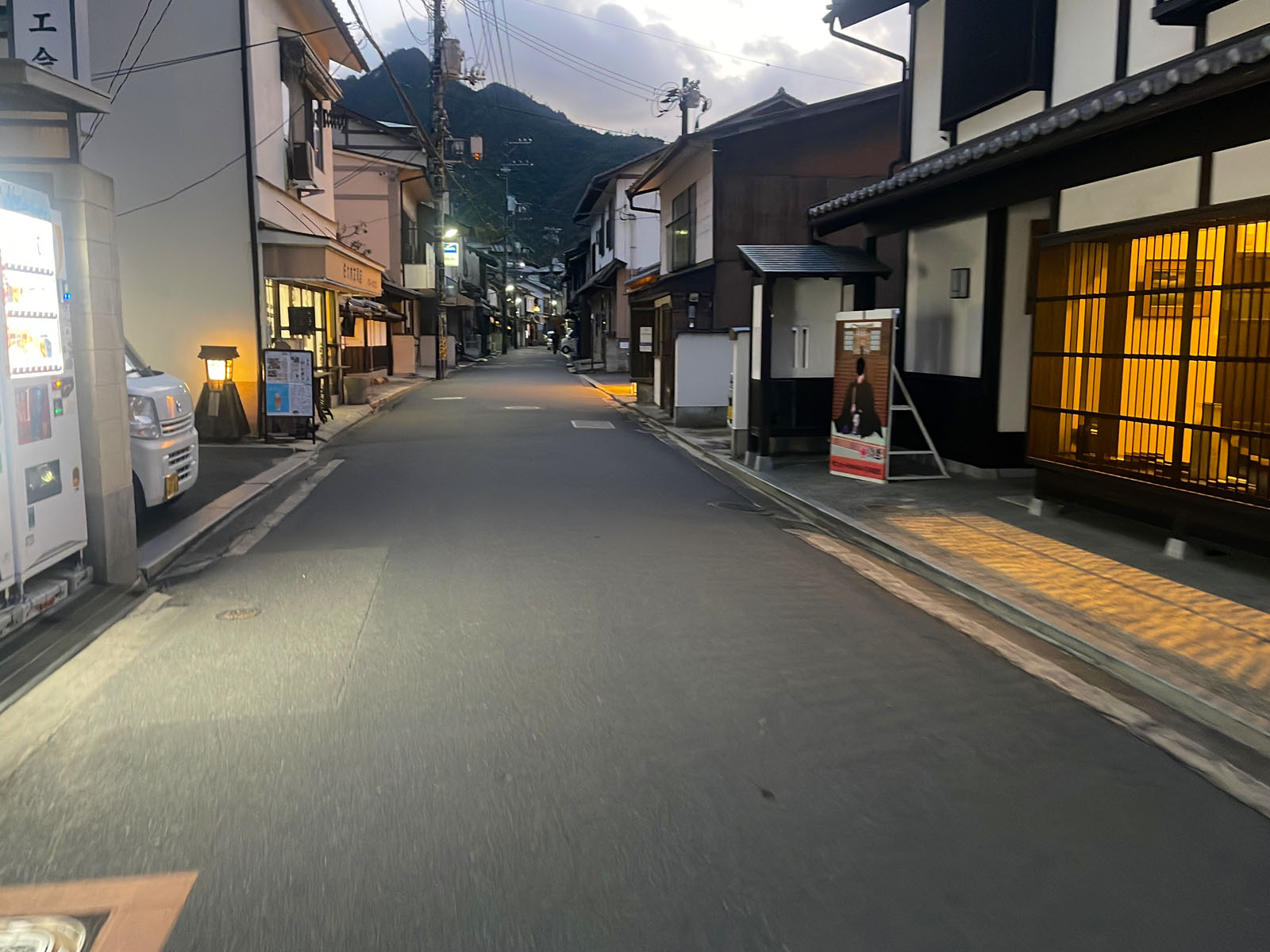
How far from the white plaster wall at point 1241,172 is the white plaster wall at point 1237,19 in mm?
891

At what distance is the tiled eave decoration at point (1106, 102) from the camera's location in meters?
6.22

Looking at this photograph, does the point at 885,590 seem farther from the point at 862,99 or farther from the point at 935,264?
the point at 862,99

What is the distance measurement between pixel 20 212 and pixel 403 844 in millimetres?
4462

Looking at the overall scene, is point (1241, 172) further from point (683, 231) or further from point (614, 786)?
point (683, 231)

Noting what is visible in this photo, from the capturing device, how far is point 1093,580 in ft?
23.9

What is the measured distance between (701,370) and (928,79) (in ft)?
27.2

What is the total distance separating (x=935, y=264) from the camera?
1329cm

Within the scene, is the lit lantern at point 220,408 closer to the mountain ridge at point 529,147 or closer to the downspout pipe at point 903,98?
the downspout pipe at point 903,98

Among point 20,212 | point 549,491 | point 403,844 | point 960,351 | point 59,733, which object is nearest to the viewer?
point 403,844

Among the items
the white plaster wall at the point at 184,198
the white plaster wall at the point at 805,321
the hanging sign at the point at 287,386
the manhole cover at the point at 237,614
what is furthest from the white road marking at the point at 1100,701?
the white plaster wall at the point at 184,198

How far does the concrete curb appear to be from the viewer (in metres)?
7.91

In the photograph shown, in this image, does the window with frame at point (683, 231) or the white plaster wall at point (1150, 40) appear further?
the window with frame at point (683, 231)

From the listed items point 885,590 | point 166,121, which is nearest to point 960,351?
point 885,590

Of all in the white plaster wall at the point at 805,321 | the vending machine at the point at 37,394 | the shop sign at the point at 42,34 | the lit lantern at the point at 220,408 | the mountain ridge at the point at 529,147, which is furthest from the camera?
the mountain ridge at the point at 529,147
